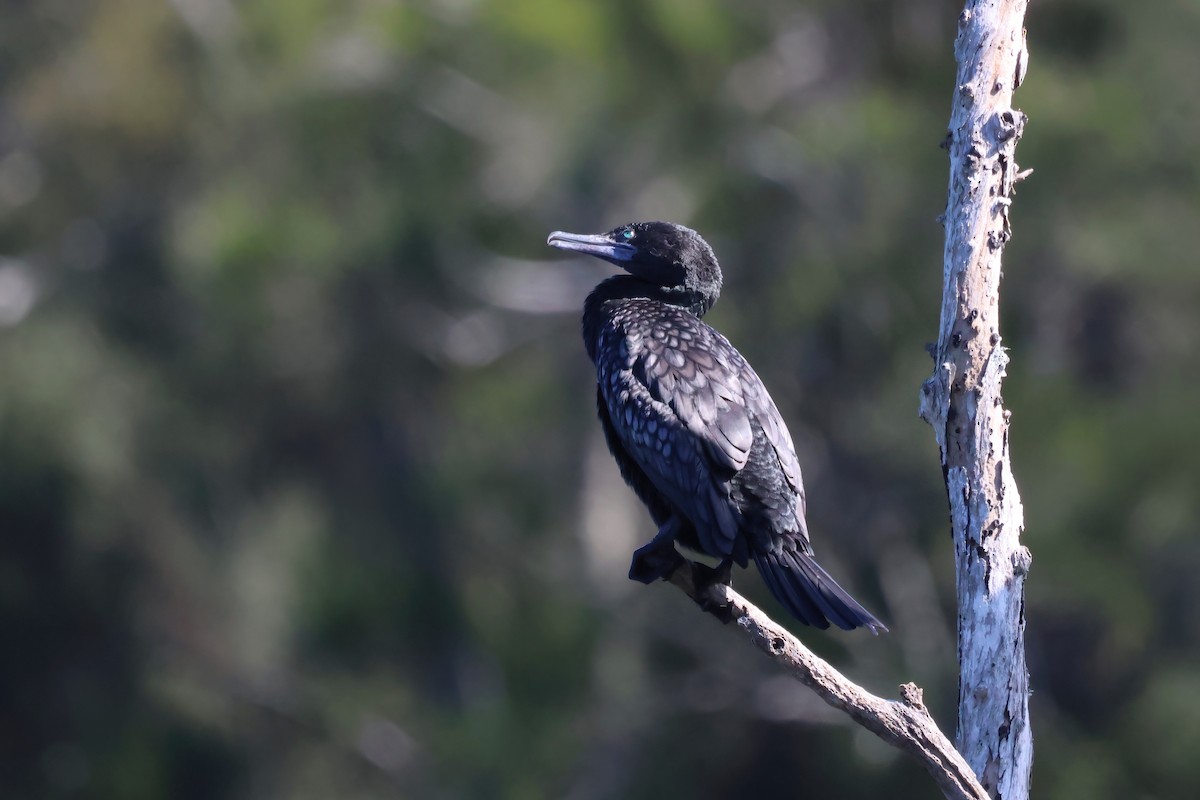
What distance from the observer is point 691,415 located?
382cm

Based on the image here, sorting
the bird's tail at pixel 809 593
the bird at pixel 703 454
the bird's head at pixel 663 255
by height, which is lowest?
the bird's tail at pixel 809 593

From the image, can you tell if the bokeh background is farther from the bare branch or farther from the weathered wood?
the bare branch

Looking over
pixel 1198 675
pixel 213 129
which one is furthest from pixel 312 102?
pixel 1198 675

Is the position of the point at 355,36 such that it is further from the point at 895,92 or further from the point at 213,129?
the point at 895,92

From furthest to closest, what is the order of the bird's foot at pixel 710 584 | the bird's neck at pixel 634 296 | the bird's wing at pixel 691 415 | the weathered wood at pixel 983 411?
the bird's neck at pixel 634 296 → the bird's wing at pixel 691 415 → the bird's foot at pixel 710 584 → the weathered wood at pixel 983 411

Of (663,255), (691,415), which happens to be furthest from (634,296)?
(691,415)

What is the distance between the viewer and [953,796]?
300 cm

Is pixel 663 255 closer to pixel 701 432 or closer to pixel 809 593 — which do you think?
pixel 701 432

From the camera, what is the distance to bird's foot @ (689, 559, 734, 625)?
3.44 metres

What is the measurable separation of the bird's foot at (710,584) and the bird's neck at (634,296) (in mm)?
1108

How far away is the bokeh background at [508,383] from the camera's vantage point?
7047 mm

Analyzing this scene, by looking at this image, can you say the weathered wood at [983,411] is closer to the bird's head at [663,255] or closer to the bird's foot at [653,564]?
the bird's foot at [653,564]

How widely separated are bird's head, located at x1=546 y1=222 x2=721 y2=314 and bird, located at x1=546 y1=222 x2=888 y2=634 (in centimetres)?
9

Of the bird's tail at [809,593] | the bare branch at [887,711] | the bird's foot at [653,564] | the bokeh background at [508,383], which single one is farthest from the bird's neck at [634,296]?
the bokeh background at [508,383]
